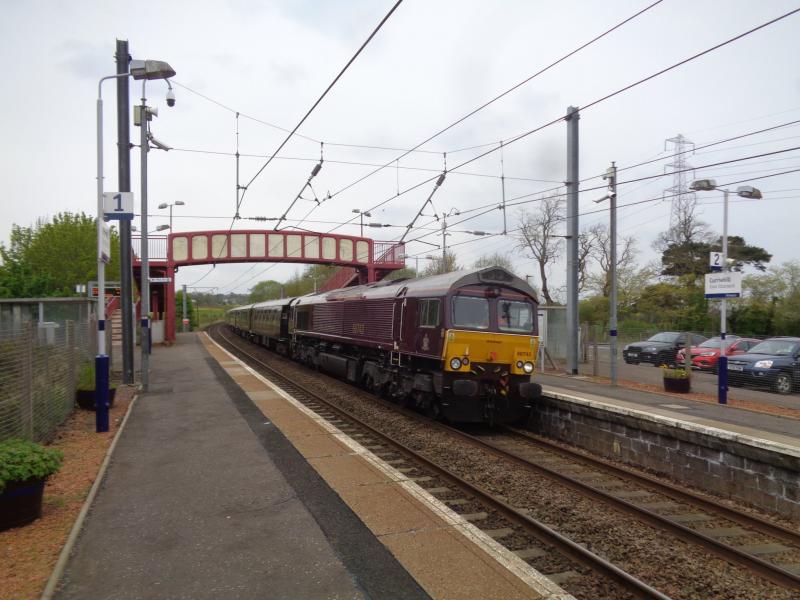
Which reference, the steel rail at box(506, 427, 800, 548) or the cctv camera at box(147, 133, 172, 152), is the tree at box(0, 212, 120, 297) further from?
the steel rail at box(506, 427, 800, 548)

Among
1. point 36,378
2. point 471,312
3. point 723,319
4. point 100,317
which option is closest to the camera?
point 36,378

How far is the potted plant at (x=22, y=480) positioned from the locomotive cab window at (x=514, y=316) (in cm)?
796

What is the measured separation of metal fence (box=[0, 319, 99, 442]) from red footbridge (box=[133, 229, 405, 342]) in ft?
79.5

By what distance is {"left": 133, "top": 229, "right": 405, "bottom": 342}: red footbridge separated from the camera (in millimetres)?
35188

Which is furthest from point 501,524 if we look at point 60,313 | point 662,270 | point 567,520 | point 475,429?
point 662,270

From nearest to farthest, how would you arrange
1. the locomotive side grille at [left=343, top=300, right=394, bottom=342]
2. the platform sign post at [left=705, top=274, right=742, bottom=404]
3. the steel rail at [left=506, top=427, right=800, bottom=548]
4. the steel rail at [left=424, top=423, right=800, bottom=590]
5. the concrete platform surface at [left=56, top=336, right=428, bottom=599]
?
1. the concrete platform surface at [left=56, top=336, right=428, bottom=599]
2. the steel rail at [left=424, top=423, right=800, bottom=590]
3. the steel rail at [left=506, top=427, right=800, bottom=548]
4. the locomotive side grille at [left=343, top=300, right=394, bottom=342]
5. the platform sign post at [left=705, top=274, right=742, bottom=404]

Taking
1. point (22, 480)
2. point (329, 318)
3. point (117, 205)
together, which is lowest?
point (22, 480)

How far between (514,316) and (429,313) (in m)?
1.72

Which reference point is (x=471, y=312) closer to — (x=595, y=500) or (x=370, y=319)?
(x=370, y=319)

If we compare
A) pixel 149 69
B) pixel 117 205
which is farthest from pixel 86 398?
pixel 149 69

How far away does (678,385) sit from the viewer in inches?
620

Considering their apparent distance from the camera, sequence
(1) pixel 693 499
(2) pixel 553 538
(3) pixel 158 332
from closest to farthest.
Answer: (2) pixel 553 538
(1) pixel 693 499
(3) pixel 158 332

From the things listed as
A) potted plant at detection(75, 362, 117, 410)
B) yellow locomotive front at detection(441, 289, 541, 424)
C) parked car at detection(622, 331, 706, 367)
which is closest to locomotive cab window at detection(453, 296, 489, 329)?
yellow locomotive front at detection(441, 289, 541, 424)

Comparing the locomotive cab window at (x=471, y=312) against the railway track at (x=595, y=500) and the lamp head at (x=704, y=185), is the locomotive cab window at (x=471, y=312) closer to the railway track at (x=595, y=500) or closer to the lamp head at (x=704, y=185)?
the railway track at (x=595, y=500)
